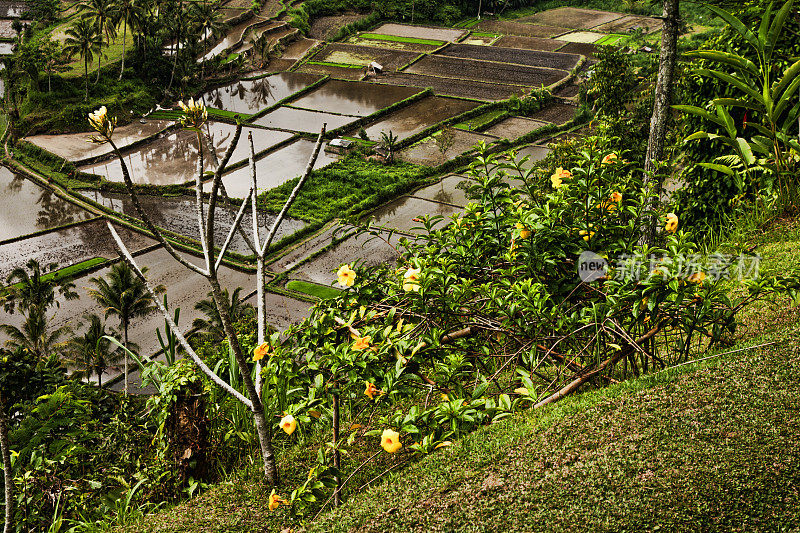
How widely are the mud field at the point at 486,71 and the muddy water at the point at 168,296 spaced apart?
14.9 meters

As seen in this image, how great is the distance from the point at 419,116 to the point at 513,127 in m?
3.38

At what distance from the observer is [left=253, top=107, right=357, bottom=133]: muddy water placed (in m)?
24.3

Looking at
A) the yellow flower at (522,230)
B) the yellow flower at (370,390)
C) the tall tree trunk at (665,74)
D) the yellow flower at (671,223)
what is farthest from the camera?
the tall tree trunk at (665,74)

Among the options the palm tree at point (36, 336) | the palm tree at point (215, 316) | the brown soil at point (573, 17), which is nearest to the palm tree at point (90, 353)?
the palm tree at point (36, 336)

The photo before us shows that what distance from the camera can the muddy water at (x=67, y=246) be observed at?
57.3 ft

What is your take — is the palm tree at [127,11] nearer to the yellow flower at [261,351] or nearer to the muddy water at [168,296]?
the muddy water at [168,296]

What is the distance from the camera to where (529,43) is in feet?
103

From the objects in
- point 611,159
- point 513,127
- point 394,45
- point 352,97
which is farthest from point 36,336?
point 394,45

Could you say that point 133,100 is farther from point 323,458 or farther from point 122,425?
point 323,458

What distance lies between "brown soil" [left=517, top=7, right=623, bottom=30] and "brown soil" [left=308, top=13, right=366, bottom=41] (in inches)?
329

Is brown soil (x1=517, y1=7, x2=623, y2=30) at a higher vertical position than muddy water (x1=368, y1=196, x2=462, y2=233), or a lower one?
higher

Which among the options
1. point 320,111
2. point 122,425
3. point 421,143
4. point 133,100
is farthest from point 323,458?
point 133,100

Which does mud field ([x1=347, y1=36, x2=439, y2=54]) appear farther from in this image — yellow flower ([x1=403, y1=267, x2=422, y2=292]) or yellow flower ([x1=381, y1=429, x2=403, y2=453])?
yellow flower ([x1=381, y1=429, x2=403, y2=453])

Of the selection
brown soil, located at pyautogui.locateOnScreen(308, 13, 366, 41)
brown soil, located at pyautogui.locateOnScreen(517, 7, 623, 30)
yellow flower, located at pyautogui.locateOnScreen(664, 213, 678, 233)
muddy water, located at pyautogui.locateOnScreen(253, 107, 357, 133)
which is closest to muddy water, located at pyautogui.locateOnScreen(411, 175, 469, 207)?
muddy water, located at pyautogui.locateOnScreen(253, 107, 357, 133)
